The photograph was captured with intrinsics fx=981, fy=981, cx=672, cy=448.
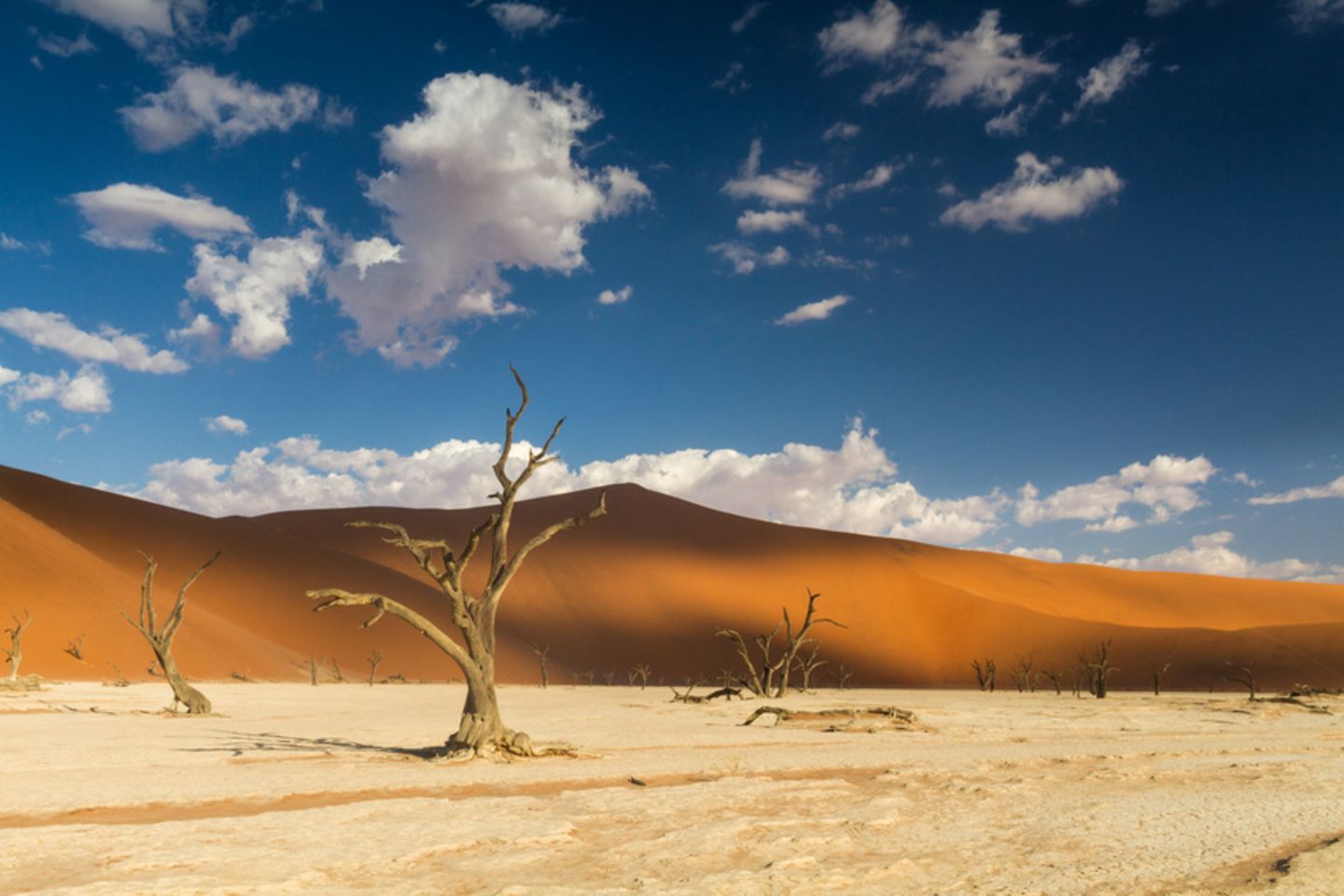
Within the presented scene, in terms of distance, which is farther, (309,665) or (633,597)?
(633,597)

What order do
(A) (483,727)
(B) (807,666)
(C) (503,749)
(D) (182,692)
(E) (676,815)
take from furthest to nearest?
(B) (807,666) → (D) (182,692) → (C) (503,749) → (A) (483,727) → (E) (676,815)

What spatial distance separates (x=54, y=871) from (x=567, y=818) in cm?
363

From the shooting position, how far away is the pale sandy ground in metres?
5.98

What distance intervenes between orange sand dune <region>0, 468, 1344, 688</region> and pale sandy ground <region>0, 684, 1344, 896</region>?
3211 cm

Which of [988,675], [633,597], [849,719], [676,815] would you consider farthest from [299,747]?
[633,597]

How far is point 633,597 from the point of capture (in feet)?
247

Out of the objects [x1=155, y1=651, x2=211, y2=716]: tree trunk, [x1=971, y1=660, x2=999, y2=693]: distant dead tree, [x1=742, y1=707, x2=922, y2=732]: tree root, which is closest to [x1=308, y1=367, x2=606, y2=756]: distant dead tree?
[x1=742, y1=707, x2=922, y2=732]: tree root

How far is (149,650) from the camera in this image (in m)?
42.4

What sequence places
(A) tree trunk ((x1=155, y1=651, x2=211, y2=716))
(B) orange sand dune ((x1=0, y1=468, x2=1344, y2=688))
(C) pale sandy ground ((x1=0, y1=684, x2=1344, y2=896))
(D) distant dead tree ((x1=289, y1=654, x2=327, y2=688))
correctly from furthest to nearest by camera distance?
(D) distant dead tree ((x1=289, y1=654, x2=327, y2=688)) → (B) orange sand dune ((x1=0, y1=468, x2=1344, y2=688)) → (A) tree trunk ((x1=155, y1=651, x2=211, y2=716)) → (C) pale sandy ground ((x1=0, y1=684, x2=1344, y2=896))

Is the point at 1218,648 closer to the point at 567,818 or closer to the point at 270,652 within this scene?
the point at 270,652

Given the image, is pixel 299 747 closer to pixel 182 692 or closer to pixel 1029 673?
pixel 182 692

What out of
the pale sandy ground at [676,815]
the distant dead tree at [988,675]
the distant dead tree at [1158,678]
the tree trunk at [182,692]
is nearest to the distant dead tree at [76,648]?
the tree trunk at [182,692]

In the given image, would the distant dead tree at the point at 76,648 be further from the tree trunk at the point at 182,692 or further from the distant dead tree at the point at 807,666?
the distant dead tree at the point at 807,666

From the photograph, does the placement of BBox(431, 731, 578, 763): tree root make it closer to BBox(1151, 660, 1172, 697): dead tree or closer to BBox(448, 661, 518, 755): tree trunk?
BBox(448, 661, 518, 755): tree trunk
